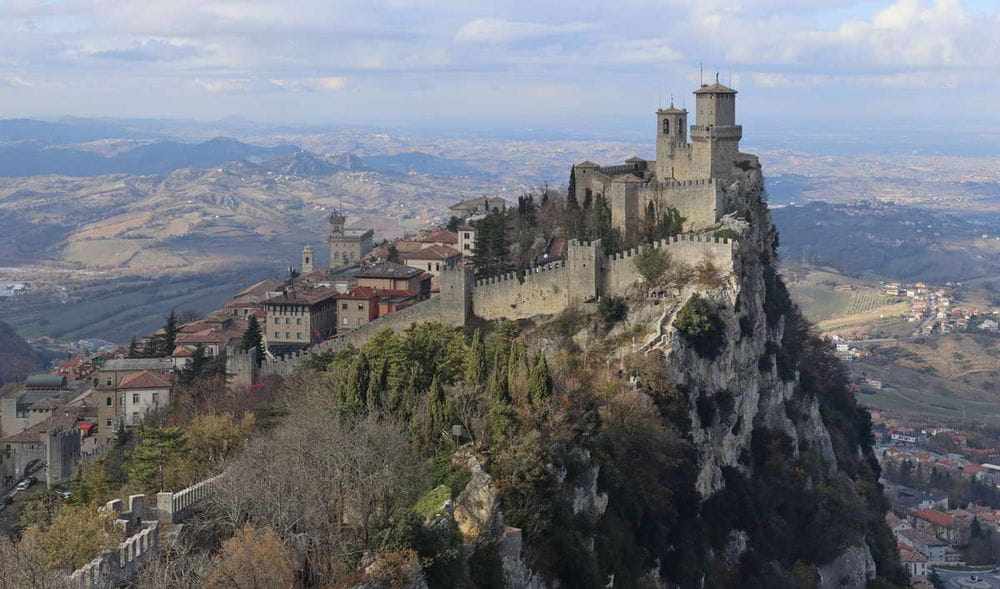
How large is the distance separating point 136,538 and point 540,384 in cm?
1574

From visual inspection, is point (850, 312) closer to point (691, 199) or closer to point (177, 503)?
point (691, 199)

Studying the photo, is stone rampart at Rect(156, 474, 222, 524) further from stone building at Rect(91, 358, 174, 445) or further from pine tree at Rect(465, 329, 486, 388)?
stone building at Rect(91, 358, 174, 445)

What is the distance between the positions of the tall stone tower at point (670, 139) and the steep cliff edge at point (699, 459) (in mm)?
3603

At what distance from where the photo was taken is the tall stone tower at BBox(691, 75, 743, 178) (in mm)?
61094

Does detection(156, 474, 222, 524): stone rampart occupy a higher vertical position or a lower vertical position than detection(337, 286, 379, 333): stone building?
lower

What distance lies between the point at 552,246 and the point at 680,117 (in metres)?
8.52

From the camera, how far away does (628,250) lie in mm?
55406

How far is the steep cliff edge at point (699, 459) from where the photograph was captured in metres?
36.3

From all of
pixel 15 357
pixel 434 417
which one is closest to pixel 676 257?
pixel 434 417

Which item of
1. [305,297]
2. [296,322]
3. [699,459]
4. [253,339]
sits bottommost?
[699,459]

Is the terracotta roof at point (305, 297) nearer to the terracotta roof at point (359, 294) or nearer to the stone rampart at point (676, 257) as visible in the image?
the terracotta roof at point (359, 294)

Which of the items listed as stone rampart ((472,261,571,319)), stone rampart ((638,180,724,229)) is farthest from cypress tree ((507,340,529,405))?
stone rampart ((638,180,724,229))

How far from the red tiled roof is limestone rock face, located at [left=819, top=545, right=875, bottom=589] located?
132 ft

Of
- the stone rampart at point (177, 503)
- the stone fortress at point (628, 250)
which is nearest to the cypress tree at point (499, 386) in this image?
the stone rampart at point (177, 503)
